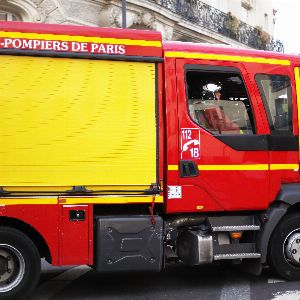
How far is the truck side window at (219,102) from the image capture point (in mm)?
6008

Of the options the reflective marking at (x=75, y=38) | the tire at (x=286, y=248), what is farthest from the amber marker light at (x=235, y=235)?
the reflective marking at (x=75, y=38)

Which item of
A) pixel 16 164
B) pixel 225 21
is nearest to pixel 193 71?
pixel 16 164

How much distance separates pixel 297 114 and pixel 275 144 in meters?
0.52

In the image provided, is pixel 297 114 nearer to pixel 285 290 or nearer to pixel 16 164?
pixel 285 290

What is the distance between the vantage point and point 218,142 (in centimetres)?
597

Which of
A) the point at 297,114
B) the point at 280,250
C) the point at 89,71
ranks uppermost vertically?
the point at 89,71

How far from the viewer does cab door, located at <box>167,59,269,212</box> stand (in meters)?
5.87

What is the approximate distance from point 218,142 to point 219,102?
522 millimetres

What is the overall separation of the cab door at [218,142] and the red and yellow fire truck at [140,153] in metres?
0.01

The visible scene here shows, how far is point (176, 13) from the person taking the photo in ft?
80.5

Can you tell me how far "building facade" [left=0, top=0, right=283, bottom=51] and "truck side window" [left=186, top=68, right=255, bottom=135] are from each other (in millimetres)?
14782

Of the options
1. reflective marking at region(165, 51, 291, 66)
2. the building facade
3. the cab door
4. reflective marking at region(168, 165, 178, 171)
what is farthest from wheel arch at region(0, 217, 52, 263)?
the building facade

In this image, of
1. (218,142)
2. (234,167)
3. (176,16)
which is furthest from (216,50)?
(176,16)

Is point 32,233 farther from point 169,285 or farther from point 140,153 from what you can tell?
point 169,285
